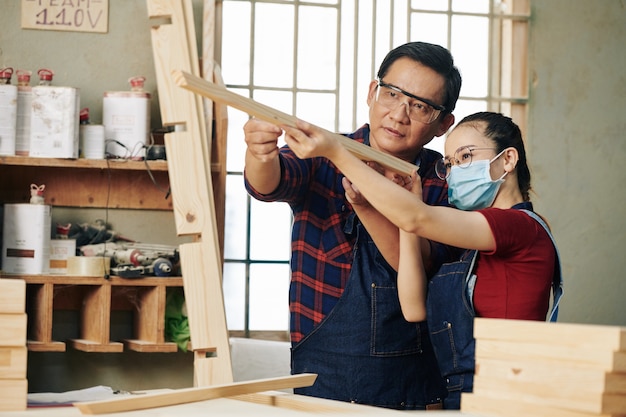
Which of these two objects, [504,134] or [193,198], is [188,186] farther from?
[504,134]

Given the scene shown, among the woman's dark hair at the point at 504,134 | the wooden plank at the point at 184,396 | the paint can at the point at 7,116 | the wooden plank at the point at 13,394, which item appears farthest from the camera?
the paint can at the point at 7,116

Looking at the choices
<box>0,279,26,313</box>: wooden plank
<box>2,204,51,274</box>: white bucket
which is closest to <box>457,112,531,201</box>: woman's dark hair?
<box>0,279,26,313</box>: wooden plank

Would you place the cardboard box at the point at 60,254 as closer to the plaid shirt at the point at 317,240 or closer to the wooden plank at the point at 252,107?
the plaid shirt at the point at 317,240

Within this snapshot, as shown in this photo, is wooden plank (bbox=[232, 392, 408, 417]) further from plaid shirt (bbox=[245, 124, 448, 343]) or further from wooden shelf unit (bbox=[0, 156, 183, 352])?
wooden shelf unit (bbox=[0, 156, 183, 352])

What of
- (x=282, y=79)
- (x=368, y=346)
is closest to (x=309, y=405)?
(x=368, y=346)

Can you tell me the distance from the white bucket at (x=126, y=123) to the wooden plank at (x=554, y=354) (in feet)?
7.61

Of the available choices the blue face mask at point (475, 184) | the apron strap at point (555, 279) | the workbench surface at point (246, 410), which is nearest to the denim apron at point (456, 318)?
the apron strap at point (555, 279)

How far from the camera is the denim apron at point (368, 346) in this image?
2123 mm

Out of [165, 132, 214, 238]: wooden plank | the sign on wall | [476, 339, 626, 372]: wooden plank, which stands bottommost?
[476, 339, 626, 372]: wooden plank

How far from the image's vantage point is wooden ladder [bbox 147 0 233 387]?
1815 mm

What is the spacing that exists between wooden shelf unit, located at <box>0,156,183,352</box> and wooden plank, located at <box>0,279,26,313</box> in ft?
6.15

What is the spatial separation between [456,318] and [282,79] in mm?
2291

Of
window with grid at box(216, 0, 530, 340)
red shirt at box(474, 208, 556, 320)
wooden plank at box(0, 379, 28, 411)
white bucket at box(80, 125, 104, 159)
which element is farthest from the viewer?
window with grid at box(216, 0, 530, 340)

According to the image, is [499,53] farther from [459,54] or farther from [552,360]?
[552,360]
